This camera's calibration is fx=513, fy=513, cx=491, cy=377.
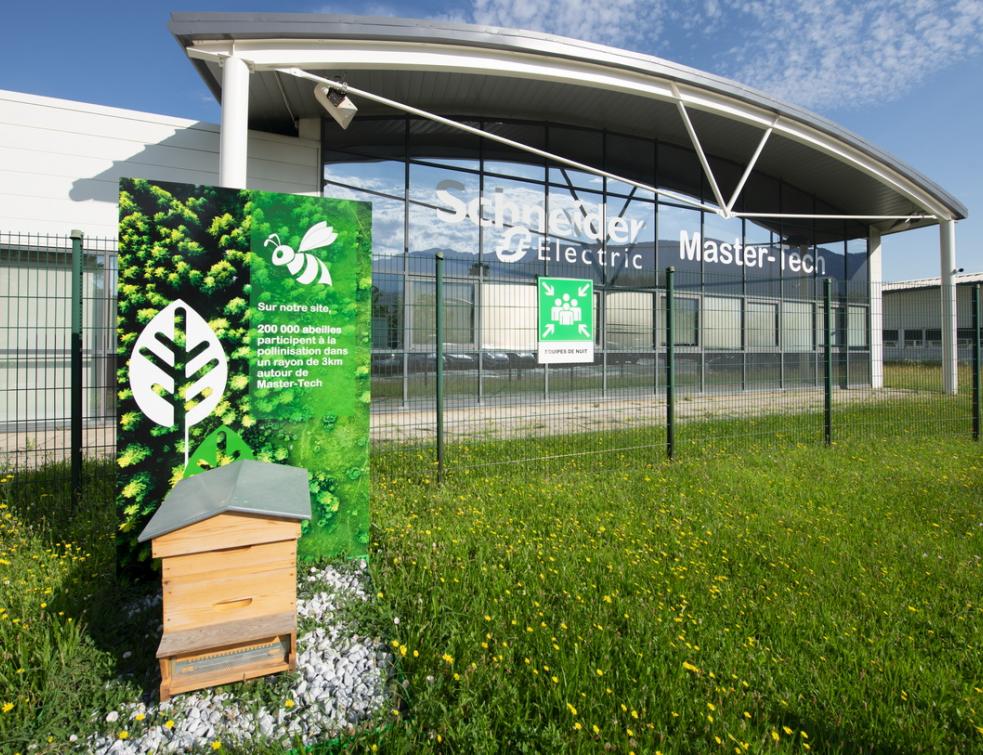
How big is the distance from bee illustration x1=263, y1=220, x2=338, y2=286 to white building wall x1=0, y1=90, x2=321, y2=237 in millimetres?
6766

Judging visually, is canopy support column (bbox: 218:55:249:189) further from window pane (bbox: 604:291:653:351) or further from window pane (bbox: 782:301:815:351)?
window pane (bbox: 782:301:815:351)

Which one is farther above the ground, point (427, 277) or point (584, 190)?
point (584, 190)

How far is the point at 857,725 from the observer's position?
217cm

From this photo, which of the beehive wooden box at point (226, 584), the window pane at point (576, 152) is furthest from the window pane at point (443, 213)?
the beehive wooden box at point (226, 584)

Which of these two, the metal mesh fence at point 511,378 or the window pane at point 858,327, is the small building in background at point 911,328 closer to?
the metal mesh fence at point 511,378

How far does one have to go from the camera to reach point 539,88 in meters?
10.3

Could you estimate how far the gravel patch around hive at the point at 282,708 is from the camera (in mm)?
2039

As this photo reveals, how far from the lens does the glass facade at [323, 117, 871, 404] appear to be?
23.6 feet

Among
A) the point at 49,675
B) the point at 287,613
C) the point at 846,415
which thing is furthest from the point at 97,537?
the point at 846,415

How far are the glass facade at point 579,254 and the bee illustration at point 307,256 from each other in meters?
2.66

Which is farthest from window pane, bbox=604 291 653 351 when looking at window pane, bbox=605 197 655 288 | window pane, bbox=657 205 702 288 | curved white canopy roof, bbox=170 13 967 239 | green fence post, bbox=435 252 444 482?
green fence post, bbox=435 252 444 482

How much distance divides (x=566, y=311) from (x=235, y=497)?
442 cm

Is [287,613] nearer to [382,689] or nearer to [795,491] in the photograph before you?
[382,689]

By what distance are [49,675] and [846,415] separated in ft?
35.5
